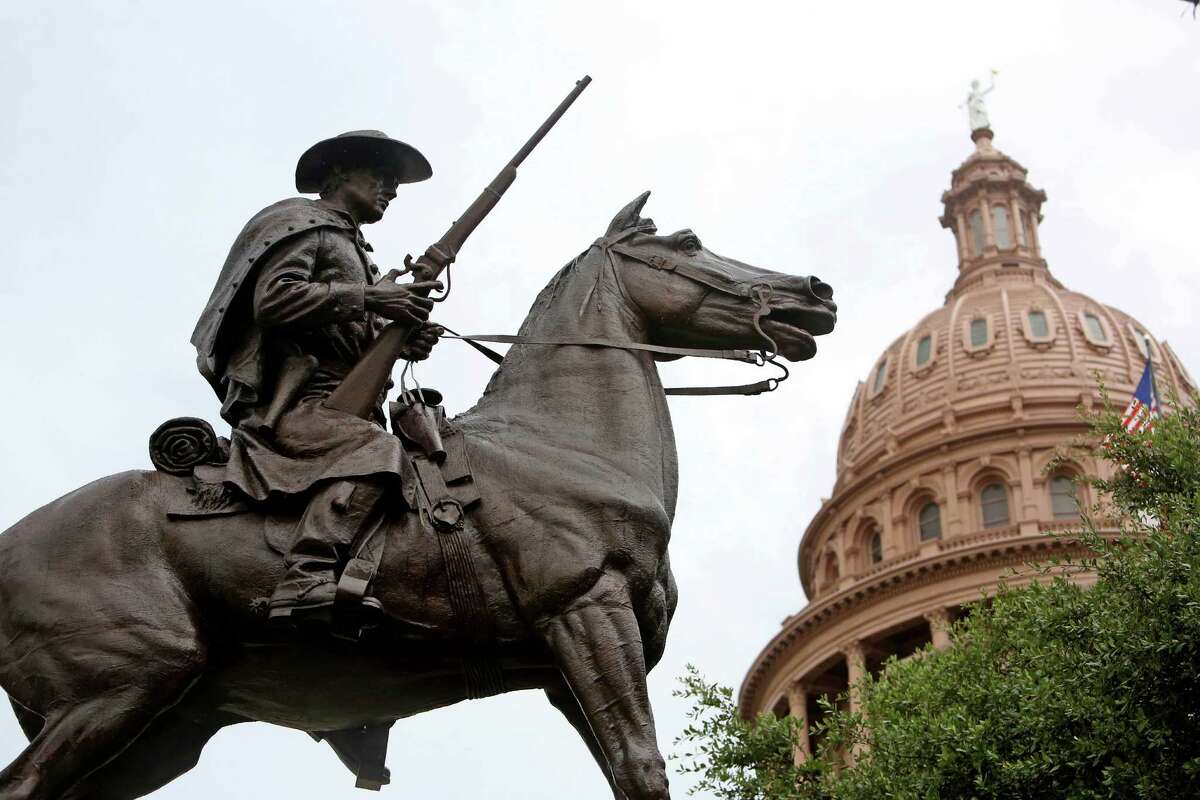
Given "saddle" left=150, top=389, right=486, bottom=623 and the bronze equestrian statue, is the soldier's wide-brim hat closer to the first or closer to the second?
the bronze equestrian statue

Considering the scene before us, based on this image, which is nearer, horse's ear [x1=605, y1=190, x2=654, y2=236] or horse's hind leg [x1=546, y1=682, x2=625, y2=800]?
horse's hind leg [x1=546, y1=682, x2=625, y2=800]

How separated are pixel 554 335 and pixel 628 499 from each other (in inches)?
36.0

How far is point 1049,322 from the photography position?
7200 centimetres

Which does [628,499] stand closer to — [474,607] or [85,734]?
[474,607]

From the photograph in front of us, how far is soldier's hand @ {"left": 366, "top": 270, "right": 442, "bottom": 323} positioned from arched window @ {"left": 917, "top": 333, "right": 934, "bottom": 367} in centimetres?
6777

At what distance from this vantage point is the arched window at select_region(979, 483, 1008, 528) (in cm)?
6512

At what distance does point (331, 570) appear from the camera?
5.88 metres

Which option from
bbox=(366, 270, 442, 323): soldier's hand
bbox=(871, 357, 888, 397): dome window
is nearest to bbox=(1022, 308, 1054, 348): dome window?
bbox=(871, 357, 888, 397): dome window

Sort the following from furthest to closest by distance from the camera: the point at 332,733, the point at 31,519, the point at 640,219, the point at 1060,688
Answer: the point at 1060,688, the point at 640,219, the point at 332,733, the point at 31,519

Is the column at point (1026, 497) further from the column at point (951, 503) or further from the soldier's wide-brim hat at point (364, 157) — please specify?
the soldier's wide-brim hat at point (364, 157)

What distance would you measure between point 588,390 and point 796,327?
940mm

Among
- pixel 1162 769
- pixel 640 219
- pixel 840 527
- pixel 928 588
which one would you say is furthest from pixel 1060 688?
pixel 840 527

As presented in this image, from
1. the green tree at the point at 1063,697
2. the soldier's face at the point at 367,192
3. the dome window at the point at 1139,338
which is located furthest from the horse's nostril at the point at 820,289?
the dome window at the point at 1139,338

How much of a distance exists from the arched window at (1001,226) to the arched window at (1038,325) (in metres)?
10.3
